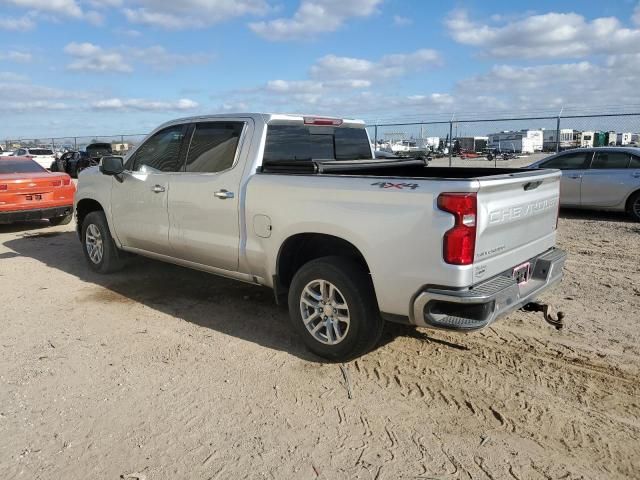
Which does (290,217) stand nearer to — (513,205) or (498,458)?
(513,205)

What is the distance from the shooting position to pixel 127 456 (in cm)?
302

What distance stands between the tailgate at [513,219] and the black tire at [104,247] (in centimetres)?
467

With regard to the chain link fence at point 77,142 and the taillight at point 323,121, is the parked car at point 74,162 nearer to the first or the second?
the chain link fence at point 77,142

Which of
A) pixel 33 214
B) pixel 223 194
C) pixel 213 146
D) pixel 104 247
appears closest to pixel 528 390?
pixel 223 194

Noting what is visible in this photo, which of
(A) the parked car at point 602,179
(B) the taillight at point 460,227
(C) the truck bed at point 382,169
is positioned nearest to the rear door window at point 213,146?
(C) the truck bed at point 382,169

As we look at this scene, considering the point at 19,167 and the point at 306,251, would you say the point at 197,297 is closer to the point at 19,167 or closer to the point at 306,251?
the point at 306,251

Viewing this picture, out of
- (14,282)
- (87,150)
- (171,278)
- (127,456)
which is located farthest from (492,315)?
(87,150)

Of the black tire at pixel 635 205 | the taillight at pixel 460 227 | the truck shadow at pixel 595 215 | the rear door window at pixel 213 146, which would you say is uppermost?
the rear door window at pixel 213 146

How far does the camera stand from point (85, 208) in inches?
274

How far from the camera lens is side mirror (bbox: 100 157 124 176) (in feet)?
19.1

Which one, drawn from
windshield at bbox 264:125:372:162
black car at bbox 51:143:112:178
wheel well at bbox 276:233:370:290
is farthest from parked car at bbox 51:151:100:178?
wheel well at bbox 276:233:370:290

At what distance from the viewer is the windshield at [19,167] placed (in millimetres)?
10500

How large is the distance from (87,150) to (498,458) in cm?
2817

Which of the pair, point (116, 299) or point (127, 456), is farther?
point (116, 299)
